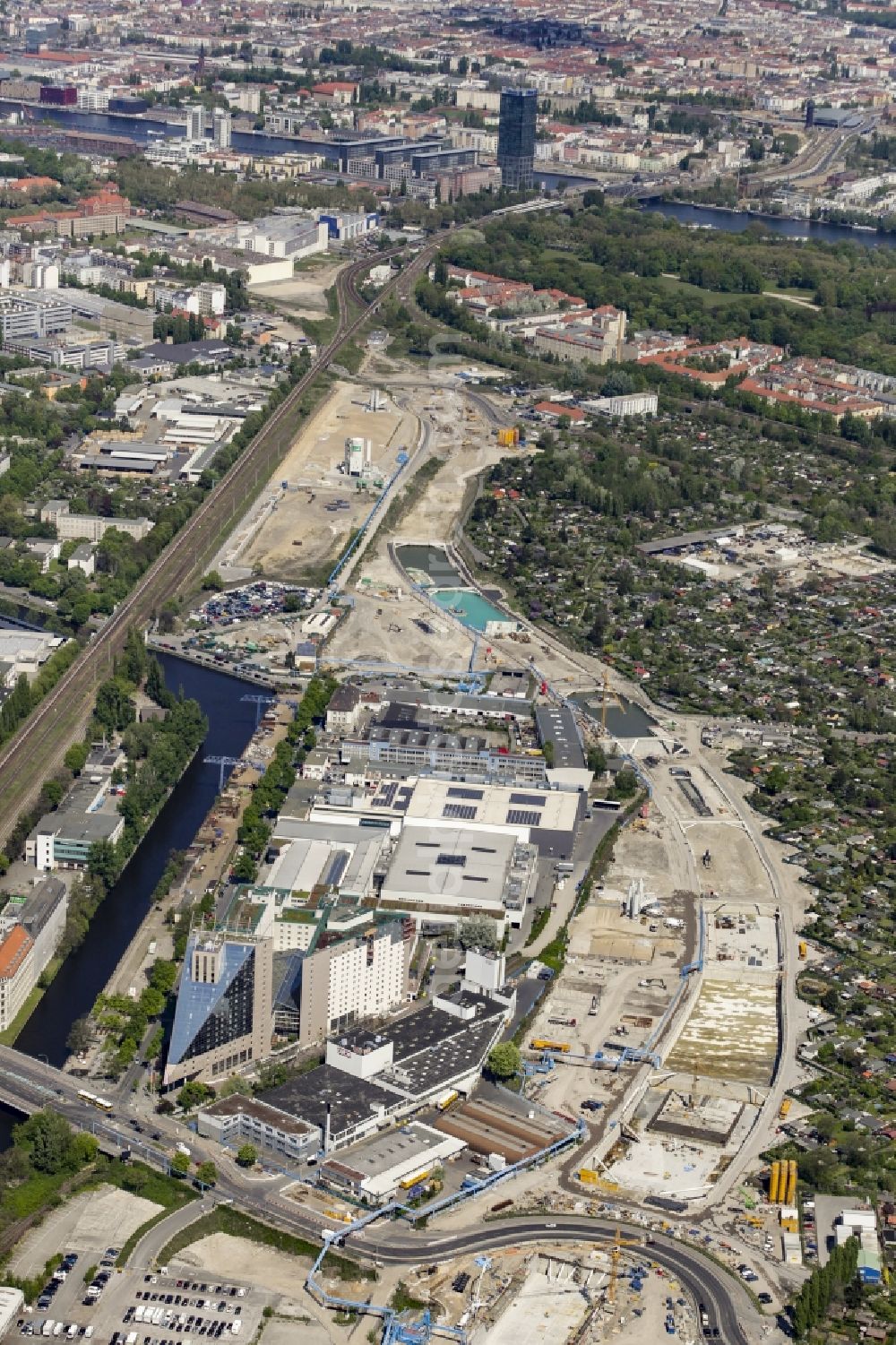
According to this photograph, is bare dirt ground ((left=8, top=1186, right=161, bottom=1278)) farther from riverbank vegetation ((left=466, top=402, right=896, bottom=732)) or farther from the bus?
riverbank vegetation ((left=466, top=402, right=896, bottom=732))

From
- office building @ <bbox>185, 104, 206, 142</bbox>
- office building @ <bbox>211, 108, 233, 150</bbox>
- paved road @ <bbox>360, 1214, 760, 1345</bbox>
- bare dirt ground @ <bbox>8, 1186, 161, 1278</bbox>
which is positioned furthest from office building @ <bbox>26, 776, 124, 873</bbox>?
office building @ <bbox>185, 104, 206, 142</bbox>

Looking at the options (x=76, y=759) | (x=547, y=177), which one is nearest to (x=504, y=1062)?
(x=76, y=759)

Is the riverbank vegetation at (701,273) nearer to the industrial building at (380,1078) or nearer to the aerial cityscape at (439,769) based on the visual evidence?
the aerial cityscape at (439,769)

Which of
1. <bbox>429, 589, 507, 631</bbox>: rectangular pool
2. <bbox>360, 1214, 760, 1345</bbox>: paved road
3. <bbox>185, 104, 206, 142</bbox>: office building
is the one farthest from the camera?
<bbox>185, 104, 206, 142</bbox>: office building

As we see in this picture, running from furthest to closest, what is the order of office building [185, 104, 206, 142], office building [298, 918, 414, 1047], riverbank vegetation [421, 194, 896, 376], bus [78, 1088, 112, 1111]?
1. office building [185, 104, 206, 142]
2. riverbank vegetation [421, 194, 896, 376]
3. office building [298, 918, 414, 1047]
4. bus [78, 1088, 112, 1111]

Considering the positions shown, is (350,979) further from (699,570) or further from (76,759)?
(699,570)

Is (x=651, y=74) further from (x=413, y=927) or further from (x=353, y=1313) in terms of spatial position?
(x=353, y=1313)

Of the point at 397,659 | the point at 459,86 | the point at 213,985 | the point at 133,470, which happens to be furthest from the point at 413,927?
the point at 459,86
